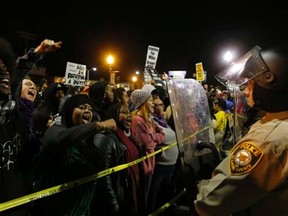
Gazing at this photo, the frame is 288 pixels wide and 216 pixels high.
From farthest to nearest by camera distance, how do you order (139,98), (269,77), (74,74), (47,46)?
(74,74), (139,98), (47,46), (269,77)

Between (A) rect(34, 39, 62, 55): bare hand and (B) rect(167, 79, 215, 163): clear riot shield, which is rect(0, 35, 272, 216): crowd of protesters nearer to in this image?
(A) rect(34, 39, 62, 55): bare hand

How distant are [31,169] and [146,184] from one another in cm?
248

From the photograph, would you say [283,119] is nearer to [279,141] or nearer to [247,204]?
[279,141]

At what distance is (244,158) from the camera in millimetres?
1916

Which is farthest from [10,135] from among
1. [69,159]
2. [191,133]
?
[191,133]

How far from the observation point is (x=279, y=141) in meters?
1.89

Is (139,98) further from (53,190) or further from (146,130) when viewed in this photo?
(53,190)

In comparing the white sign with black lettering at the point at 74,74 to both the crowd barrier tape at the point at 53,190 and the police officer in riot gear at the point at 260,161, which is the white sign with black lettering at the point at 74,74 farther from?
the police officer in riot gear at the point at 260,161

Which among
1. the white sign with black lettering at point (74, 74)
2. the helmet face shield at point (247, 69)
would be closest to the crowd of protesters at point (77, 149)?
the helmet face shield at point (247, 69)

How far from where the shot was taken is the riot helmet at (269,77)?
206 cm

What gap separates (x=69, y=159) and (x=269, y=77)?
212 centimetres

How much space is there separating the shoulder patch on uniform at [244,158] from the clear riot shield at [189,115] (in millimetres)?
617

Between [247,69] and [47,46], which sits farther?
[47,46]

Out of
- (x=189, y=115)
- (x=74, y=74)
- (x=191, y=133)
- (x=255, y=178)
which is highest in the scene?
(x=74, y=74)
